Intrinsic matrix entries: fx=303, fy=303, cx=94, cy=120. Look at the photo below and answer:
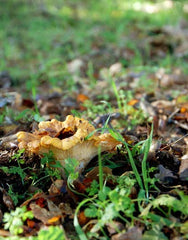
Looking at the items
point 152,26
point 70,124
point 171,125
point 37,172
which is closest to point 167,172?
point 70,124

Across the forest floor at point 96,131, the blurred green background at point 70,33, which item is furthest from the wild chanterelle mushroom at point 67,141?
the blurred green background at point 70,33

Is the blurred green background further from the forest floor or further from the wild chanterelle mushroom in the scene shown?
the wild chanterelle mushroom

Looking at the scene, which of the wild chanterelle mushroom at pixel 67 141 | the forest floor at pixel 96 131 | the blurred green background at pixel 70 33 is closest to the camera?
the forest floor at pixel 96 131

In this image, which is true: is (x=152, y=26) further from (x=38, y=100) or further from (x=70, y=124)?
(x=70, y=124)

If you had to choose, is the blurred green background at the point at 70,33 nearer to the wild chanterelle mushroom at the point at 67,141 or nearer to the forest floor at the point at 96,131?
the forest floor at the point at 96,131

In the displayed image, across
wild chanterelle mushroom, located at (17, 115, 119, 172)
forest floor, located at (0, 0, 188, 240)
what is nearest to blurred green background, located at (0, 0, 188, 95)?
forest floor, located at (0, 0, 188, 240)

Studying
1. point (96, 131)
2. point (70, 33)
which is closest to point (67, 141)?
point (96, 131)

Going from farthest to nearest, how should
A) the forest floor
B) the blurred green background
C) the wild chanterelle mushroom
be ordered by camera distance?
the blurred green background, the wild chanterelle mushroom, the forest floor
